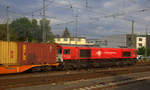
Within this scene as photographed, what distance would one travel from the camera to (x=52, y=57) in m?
17.7

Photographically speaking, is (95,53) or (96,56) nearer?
(95,53)

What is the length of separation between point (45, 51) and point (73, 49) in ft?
14.2

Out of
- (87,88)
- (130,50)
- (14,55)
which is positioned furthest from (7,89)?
(130,50)

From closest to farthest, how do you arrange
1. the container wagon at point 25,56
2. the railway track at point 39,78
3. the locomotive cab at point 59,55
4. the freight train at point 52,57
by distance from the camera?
the railway track at point 39,78
the container wagon at point 25,56
the freight train at point 52,57
the locomotive cab at point 59,55

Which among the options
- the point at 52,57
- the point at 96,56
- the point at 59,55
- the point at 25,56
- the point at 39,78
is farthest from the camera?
the point at 96,56

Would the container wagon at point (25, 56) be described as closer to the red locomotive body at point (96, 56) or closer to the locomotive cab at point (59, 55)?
the locomotive cab at point (59, 55)

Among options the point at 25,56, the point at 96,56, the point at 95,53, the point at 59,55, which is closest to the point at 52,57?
the point at 59,55

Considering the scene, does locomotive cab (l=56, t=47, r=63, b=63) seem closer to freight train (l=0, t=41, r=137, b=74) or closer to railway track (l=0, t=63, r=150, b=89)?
freight train (l=0, t=41, r=137, b=74)

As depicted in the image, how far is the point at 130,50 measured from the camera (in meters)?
27.7

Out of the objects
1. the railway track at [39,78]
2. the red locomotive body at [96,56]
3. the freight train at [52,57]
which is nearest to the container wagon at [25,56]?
the freight train at [52,57]

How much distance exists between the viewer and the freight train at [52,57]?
14.2 m

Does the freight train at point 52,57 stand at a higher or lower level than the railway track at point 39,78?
higher

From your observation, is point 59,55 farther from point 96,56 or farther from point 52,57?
point 96,56

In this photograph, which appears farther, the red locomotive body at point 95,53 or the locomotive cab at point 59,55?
the red locomotive body at point 95,53
